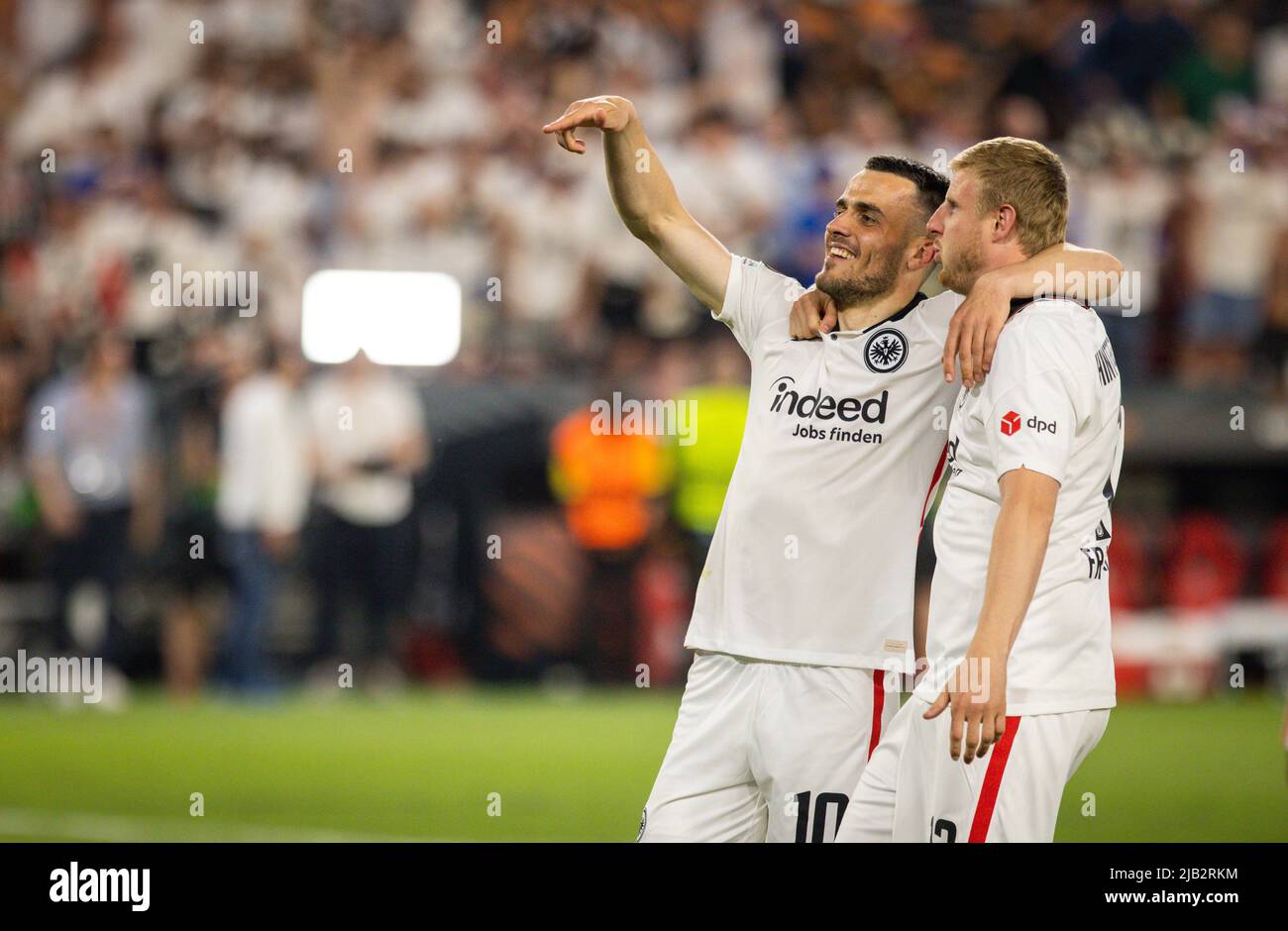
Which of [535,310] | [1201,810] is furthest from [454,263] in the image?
[1201,810]

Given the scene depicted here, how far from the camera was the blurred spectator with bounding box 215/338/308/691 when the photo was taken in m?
13.1

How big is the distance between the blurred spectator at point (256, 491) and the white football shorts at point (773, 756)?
860cm

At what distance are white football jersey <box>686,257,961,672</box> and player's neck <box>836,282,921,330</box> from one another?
3 centimetres

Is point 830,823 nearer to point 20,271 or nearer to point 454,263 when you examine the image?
point 454,263

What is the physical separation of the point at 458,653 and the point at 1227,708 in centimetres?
567

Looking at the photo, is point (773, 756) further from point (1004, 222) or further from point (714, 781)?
point (1004, 222)

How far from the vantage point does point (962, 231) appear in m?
4.48

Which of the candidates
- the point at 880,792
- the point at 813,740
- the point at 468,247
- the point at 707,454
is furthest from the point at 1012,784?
the point at 468,247

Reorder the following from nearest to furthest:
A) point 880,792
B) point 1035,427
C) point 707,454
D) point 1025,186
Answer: point 1035,427
point 1025,186
point 880,792
point 707,454

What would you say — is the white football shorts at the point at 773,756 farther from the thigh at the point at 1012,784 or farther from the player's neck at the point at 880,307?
the player's neck at the point at 880,307

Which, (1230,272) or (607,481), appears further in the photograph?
(1230,272)

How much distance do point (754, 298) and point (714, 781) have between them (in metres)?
1.41

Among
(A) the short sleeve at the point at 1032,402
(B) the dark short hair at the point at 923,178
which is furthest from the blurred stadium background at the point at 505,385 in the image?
(A) the short sleeve at the point at 1032,402

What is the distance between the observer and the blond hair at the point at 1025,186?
438 centimetres
